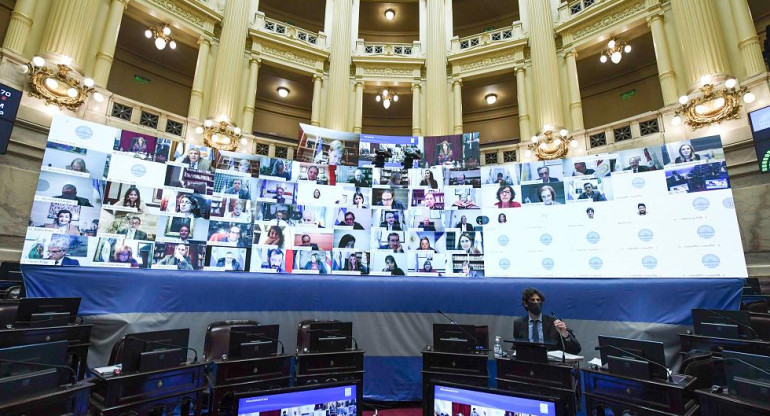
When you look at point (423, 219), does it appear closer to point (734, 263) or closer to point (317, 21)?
point (734, 263)

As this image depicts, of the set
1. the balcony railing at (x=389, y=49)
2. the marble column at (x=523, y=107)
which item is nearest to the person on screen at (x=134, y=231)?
the balcony railing at (x=389, y=49)

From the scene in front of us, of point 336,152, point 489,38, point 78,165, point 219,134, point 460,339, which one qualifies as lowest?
point 460,339

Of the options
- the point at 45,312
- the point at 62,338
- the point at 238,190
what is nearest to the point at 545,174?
the point at 238,190

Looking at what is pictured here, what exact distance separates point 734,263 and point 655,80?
→ 10.3m

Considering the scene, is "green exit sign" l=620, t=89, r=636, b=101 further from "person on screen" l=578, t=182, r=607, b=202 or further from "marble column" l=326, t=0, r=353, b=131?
"marble column" l=326, t=0, r=353, b=131

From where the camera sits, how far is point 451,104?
1297cm

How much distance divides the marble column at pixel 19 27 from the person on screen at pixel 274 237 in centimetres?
701

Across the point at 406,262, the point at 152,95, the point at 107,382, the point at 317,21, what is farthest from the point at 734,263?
the point at 152,95

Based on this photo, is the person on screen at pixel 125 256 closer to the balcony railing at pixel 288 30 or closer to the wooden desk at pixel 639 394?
the wooden desk at pixel 639 394

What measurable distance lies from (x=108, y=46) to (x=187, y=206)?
634 centimetres

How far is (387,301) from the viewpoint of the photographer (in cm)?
570

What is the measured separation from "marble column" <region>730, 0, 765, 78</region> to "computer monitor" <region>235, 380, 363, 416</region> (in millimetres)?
11206

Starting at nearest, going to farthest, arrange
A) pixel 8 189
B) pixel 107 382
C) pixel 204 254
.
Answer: pixel 107 382 → pixel 204 254 → pixel 8 189

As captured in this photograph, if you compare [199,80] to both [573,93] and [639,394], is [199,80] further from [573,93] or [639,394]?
[639,394]
